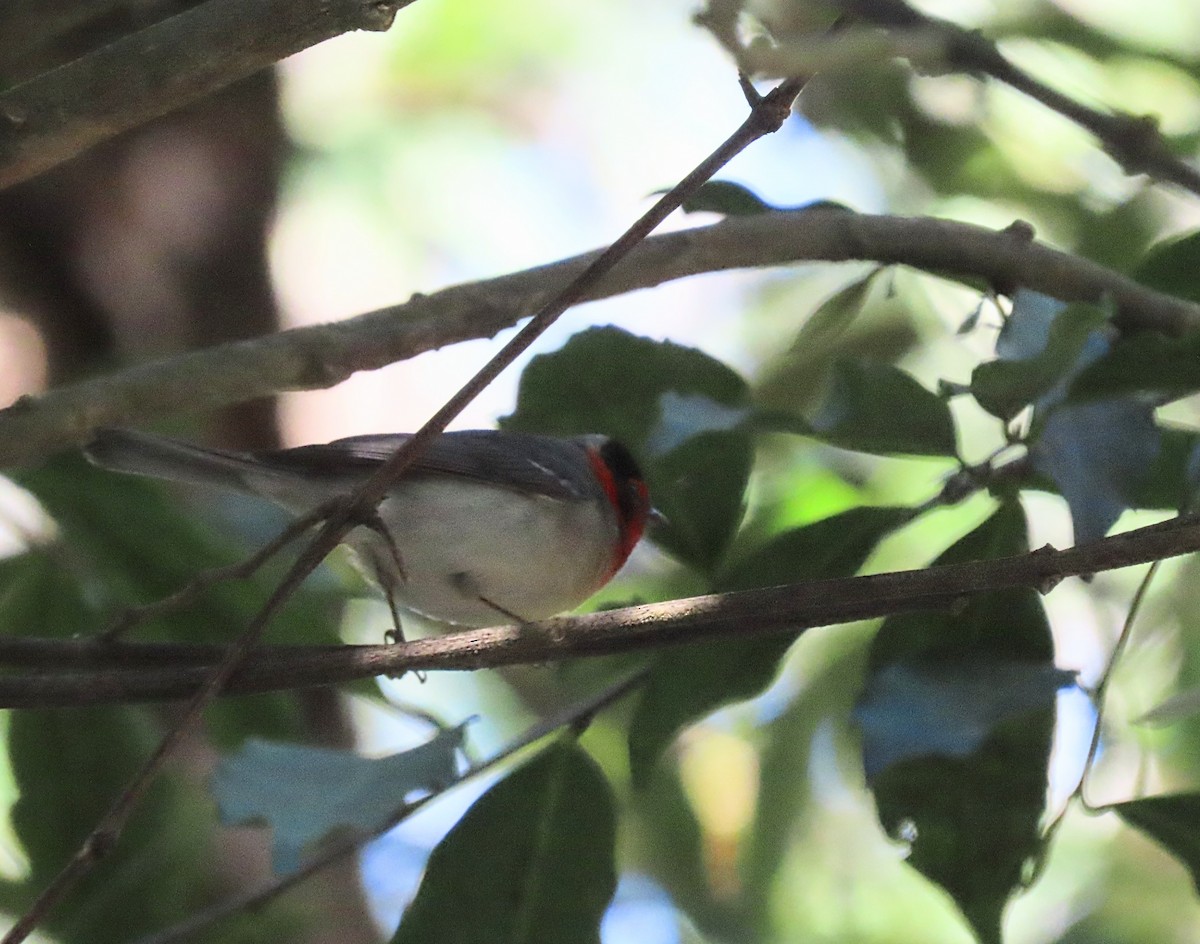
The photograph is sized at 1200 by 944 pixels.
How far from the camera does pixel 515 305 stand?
1739 millimetres

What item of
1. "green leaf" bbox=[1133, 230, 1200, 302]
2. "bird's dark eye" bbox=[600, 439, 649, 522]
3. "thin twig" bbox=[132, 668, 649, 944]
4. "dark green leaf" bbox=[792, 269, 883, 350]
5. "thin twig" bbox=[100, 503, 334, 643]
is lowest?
"thin twig" bbox=[132, 668, 649, 944]

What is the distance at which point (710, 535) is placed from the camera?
1.89 metres

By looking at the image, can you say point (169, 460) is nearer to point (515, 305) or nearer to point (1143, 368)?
point (515, 305)

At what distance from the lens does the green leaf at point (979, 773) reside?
1565 millimetres

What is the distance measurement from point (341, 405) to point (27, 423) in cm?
193

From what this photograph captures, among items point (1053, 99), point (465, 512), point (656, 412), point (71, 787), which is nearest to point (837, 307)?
point (656, 412)

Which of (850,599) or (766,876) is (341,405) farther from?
(850,599)

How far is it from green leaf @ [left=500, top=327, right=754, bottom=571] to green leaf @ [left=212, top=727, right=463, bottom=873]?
0.51 m

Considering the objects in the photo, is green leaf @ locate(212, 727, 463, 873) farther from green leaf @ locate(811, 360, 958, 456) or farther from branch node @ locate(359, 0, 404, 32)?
branch node @ locate(359, 0, 404, 32)

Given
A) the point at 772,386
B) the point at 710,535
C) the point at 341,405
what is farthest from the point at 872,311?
the point at 710,535

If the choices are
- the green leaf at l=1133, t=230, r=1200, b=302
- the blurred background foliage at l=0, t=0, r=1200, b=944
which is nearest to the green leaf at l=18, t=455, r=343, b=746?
the blurred background foliage at l=0, t=0, r=1200, b=944

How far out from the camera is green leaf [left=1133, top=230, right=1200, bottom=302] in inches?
74.6

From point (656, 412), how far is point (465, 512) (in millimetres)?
793

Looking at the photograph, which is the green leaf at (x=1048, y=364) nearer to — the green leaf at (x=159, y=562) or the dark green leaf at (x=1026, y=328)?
the dark green leaf at (x=1026, y=328)
